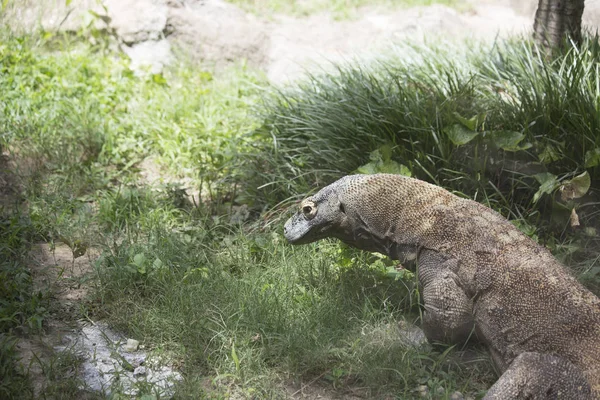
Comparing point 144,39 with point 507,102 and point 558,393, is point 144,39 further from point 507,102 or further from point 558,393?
point 558,393

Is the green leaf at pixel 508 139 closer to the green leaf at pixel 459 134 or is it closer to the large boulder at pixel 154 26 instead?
the green leaf at pixel 459 134

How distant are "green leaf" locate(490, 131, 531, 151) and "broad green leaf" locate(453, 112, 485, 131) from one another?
0.40 feet

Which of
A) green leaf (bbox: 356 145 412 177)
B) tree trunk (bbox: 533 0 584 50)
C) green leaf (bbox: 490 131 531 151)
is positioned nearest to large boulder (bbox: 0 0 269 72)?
tree trunk (bbox: 533 0 584 50)

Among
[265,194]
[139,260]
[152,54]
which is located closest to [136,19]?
[152,54]

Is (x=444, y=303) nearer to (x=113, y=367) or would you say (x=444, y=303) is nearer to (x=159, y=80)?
(x=113, y=367)

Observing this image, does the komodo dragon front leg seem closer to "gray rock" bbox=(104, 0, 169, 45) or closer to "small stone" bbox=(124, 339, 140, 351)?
"small stone" bbox=(124, 339, 140, 351)

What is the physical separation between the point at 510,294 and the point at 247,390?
1.29 metres

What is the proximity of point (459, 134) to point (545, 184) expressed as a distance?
2.07ft

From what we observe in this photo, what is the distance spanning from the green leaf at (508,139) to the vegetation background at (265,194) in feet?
0.04

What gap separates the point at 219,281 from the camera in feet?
13.6

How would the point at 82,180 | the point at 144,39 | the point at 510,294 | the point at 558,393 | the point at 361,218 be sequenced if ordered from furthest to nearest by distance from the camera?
the point at 144,39
the point at 82,180
the point at 361,218
the point at 510,294
the point at 558,393

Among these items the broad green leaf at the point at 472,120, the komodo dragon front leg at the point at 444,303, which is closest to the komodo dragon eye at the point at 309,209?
the komodo dragon front leg at the point at 444,303

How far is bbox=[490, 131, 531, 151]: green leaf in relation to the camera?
14.8ft

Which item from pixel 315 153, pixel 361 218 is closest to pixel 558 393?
pixel 361 218
